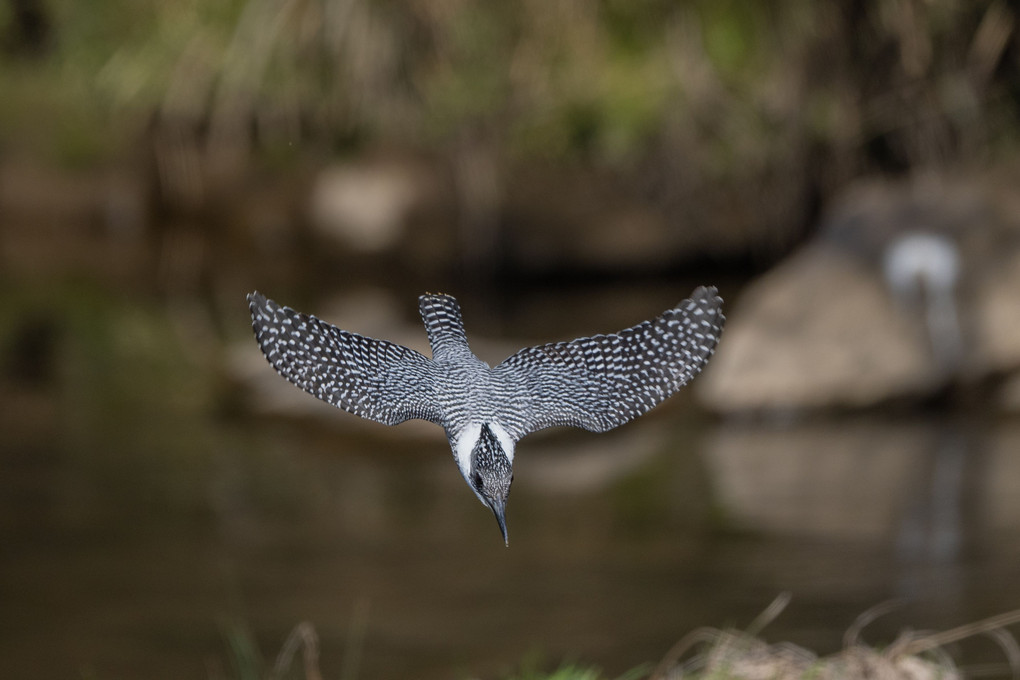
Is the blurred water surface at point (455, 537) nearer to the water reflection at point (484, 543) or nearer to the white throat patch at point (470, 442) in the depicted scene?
the water reflection at point (484, 543)

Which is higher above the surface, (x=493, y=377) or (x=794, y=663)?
(x=493, y=377)

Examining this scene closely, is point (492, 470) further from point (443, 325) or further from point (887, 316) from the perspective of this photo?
point (887, 316)

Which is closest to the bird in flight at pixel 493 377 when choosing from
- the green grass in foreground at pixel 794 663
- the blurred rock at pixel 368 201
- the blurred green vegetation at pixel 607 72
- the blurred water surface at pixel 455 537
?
the green grass in foreground at pixel 794 663

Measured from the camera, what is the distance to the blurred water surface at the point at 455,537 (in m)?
6.32

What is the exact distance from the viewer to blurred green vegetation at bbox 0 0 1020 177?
9359 mm

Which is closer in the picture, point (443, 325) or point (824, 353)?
point (443, 325)

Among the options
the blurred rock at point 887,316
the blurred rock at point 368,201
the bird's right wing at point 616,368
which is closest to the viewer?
the bird's right wing at point 616,368

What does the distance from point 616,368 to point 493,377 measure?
0.45 feet

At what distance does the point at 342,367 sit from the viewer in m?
1.22

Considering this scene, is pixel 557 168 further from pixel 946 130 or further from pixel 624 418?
pixel 624 418

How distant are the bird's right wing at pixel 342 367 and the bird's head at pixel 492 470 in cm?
8

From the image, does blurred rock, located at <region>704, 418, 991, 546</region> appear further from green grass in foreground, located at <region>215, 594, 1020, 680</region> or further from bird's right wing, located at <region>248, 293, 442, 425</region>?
bird's right wing, located at <region>248, 293, 442, 425</region>

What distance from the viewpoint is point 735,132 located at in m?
11.1

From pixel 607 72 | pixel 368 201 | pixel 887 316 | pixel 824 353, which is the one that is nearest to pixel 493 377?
pixel 824 353
